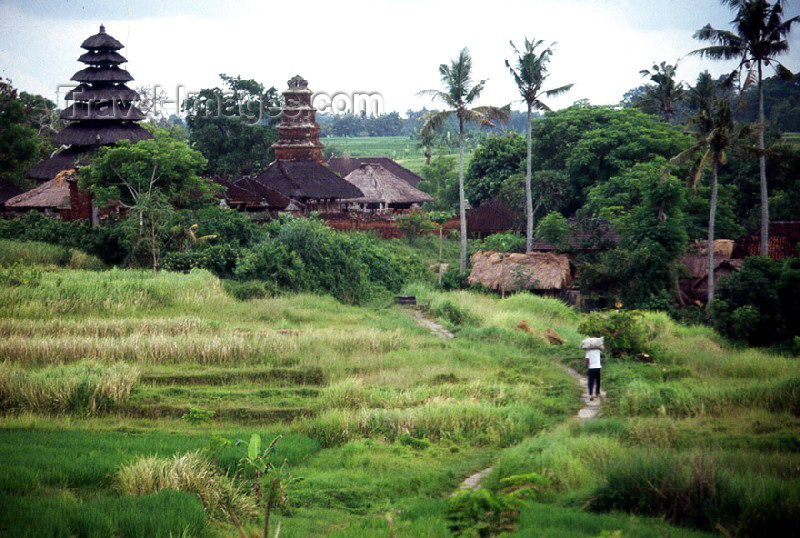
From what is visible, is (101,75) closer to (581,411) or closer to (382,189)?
(382,189)

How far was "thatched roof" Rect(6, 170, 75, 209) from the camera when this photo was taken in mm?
40594

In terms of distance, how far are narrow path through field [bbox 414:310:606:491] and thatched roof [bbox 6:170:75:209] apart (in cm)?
1937

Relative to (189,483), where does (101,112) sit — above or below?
above

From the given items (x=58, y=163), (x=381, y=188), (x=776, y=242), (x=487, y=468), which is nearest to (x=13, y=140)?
(x=58, y=163)

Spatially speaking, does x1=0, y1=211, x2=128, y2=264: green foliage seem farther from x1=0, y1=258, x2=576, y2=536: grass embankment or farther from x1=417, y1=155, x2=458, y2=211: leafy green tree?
x1=417, y1=155, x2=458, y2=211: leafy green tree

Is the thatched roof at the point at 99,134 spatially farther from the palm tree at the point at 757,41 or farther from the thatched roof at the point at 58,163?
the palm tree at the point at 757,41

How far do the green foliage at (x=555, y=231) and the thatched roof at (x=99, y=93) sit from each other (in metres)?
19.1

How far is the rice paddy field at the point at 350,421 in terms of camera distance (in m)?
10.2

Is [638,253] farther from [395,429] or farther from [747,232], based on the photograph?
[395,429]

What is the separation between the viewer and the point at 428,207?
58031 millimetres

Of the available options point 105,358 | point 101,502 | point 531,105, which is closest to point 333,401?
point 105,358

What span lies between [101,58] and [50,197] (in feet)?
21.8

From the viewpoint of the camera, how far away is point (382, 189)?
5406 centimetres

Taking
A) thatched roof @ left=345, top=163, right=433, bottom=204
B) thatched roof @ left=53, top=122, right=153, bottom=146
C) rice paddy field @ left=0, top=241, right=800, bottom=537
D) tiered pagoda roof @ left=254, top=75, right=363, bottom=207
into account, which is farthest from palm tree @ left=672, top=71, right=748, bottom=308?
thatched roof @ left=345, top=163, right=433, bottom=204
